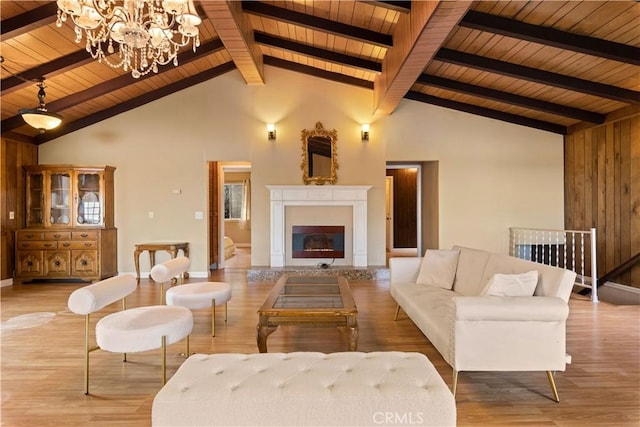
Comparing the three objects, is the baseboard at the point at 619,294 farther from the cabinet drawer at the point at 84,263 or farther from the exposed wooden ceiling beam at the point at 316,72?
the cabinet drawer at the point at 84,263

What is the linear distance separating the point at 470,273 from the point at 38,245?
21.3 ft

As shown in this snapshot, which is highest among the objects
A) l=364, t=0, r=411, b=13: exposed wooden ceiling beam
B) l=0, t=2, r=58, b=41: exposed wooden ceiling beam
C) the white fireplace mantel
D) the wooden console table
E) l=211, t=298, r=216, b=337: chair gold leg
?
l=364, t=0, r=411, b=13: exposed wooden ceiling beam

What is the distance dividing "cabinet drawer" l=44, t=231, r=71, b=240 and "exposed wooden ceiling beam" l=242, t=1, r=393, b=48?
462 centimetres

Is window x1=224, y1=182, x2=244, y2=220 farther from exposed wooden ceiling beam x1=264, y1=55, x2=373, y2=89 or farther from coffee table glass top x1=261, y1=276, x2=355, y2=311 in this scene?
coffee table glass top x1=261, y1=276, x2=355, y2=311

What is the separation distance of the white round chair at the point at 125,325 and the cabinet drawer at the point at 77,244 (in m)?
3.97

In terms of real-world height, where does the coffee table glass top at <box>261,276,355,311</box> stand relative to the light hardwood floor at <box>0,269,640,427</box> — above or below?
above

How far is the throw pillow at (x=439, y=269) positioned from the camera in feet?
11.6

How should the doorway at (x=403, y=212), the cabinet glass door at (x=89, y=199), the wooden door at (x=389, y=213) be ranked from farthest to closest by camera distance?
the doorway at (x=403, y=212) < the wooden door at (x=389, y=213) < the cabinet glass door at (x=89, y=199)

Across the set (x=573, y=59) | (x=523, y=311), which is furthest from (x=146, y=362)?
(x=573, y=59)

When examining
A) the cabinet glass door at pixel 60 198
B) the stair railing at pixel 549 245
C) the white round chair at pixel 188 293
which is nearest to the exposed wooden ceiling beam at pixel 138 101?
the cabinet glass door at pixel 60 198

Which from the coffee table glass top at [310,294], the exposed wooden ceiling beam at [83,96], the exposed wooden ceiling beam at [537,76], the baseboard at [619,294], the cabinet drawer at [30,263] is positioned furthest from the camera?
the cabinet drawer at [30,263]

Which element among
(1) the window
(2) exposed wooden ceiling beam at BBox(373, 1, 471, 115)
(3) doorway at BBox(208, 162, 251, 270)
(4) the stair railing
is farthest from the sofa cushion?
(1) the window

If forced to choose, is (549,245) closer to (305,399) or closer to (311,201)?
(311,201)

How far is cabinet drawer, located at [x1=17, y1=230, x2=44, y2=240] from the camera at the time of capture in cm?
572
